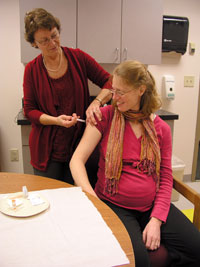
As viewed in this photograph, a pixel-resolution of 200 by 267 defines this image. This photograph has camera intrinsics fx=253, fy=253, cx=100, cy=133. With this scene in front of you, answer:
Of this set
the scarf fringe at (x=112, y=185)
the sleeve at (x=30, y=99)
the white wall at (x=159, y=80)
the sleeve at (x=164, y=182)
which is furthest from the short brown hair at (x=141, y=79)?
the white wall at (x=159, y=80)

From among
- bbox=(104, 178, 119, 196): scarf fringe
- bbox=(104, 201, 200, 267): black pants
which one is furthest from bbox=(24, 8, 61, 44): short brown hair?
bbox=(104, 201, 200, 267): black pants

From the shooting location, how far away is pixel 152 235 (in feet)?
3.52

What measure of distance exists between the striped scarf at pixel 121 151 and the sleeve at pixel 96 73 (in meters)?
0.36

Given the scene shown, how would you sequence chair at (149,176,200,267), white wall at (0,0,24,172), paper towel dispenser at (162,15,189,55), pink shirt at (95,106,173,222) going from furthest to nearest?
paper towel dispenser at (162,15,189,55), white wall at (0,0,24,172), pink shirt at (95,106,173,222), chair at (149,176,200,267)

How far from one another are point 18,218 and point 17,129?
1.87 metres

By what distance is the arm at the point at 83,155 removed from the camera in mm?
1145

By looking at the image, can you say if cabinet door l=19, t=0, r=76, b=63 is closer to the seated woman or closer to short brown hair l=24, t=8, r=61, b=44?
short brown hair l=24, t=8, r=61, b=44

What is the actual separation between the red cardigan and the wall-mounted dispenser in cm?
139

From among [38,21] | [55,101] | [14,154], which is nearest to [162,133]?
[55,101]

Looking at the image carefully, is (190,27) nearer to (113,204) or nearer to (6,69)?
(6,69)

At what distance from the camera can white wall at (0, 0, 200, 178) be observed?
235 centimetres

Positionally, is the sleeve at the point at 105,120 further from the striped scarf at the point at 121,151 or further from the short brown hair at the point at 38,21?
the short brown hair at the point at 38,21

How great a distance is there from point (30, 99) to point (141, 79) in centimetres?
67

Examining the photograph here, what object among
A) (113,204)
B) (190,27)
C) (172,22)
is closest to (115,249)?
(113,204)
